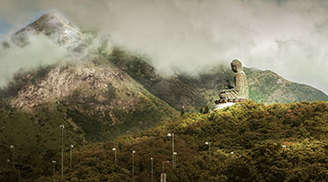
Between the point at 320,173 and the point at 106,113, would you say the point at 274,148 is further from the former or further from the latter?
the point at 106,113

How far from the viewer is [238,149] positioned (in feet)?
277

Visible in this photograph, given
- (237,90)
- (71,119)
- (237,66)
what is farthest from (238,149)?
(71,119)

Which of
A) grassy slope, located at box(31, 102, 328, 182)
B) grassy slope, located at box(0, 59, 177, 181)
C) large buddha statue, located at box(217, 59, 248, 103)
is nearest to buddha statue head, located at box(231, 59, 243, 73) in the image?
large buddha statue, located at box(217, 59, 248, 103)

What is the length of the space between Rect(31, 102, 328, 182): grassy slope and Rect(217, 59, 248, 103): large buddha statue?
12.2 ft

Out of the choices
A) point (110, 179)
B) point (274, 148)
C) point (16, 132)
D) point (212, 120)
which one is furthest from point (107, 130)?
point (274, 148)

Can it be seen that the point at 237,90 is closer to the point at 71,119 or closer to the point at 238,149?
the point at 238,149

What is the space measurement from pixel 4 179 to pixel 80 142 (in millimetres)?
74203

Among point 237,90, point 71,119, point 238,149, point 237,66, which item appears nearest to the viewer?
point 238,149

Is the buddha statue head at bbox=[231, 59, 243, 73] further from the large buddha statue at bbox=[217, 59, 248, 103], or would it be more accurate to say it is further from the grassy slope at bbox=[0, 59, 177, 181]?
the grassy slope at bbox=[0, 59, 177, 181]

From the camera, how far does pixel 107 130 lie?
580ft

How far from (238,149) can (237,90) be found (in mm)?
24477

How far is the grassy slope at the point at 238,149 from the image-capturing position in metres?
54.8

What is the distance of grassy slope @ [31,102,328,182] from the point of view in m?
54.8

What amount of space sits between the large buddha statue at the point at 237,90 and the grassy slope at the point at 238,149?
147 inches
